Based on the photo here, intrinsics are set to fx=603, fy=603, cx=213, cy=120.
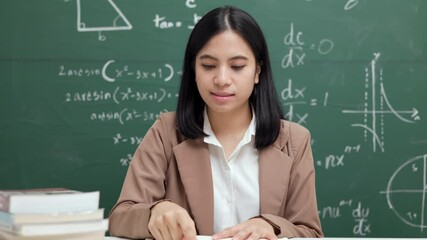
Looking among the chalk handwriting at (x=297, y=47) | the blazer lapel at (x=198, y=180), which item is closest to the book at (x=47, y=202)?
the blazer lapel at (x=198, y=180)

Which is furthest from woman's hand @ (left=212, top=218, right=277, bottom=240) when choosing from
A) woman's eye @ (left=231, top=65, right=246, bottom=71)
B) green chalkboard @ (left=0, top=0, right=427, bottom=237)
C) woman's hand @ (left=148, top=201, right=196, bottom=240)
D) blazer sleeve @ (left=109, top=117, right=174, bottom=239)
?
green chalkboard @ (left=0, top=0, right=427, bottom=237)

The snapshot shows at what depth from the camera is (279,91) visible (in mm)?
2703

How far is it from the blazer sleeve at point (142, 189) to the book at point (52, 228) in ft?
1.37

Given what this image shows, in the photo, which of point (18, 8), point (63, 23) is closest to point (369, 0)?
point (63, 23)

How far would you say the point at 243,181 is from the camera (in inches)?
75.9

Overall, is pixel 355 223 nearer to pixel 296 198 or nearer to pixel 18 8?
pixel 296 198

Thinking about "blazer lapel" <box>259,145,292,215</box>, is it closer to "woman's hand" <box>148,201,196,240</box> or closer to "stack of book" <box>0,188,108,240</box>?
"woman's hand" <box>148,201,196,240</box>

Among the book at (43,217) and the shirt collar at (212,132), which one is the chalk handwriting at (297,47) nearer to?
the shirt collar at (212,132)

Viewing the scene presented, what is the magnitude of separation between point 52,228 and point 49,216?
0.02 metres

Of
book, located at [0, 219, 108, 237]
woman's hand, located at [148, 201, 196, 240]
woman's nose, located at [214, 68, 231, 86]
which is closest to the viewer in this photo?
book, located at [0, 219, 108, 237]

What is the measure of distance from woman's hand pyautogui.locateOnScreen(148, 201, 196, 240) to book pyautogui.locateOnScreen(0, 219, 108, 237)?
0.99 ft

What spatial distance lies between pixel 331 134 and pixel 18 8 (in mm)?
1487

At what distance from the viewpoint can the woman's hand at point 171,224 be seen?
4.84ft

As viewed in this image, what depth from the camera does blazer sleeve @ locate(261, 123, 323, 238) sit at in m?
1.82
